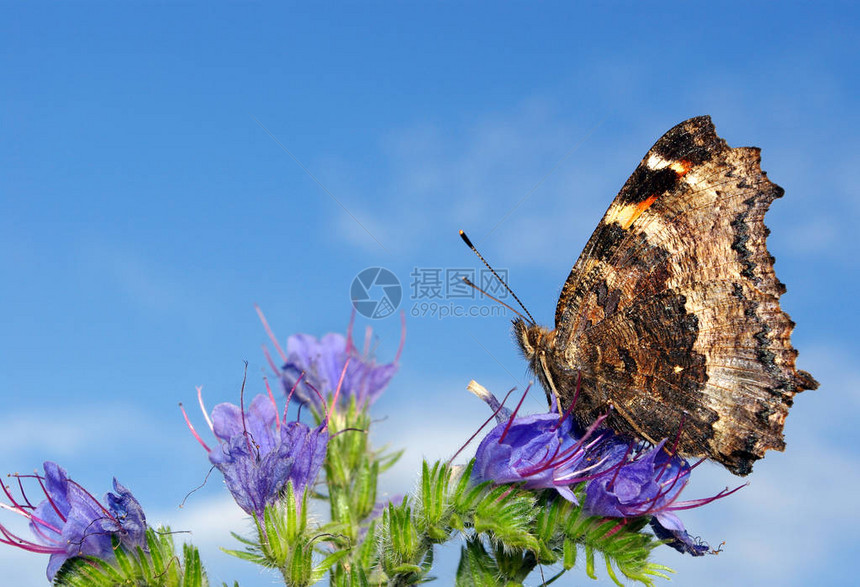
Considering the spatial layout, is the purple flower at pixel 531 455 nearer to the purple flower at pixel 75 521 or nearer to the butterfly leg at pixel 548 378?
the butterfly leg at pixel 548 378

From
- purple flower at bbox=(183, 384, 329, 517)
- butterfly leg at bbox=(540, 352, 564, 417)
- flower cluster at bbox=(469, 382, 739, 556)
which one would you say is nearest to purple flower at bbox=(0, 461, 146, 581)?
purple flower at bbox=(183, 384, 329, 517)

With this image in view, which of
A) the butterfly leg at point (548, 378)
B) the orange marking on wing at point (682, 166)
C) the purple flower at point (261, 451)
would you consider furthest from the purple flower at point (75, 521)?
the orange marking on wing at point (682, 166)

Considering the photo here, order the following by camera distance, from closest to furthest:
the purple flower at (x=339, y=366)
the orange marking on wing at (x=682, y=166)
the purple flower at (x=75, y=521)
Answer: the purple flower at (x=75, y=521), the orange marking on wing at (x=682, y=166), the purple flower at (x=339, y=366)

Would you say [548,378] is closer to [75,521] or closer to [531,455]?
[531,455]

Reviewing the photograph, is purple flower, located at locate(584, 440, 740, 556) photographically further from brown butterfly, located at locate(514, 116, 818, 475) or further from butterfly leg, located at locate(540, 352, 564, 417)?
butterfly leg, located at locate(540, 352, 564, 417)

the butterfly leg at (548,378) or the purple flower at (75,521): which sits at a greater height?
the butterfly leg at (548,378)

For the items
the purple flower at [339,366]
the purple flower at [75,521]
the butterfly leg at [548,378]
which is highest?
the purple flower at [339,366]
